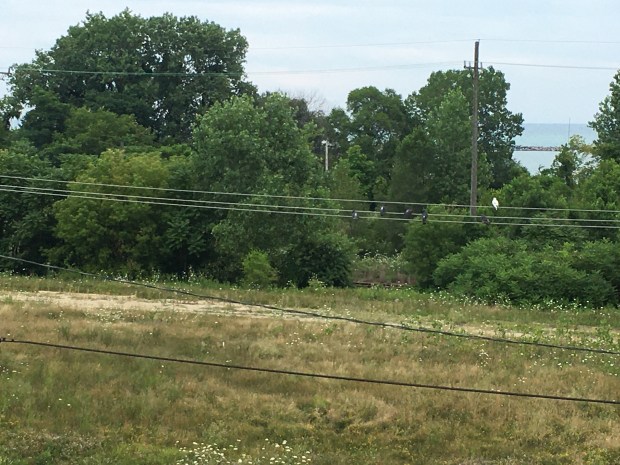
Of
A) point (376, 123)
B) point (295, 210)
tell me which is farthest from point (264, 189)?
point (376, 123)

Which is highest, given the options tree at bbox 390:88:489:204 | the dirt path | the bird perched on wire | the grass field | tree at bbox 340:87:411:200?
tree at bbox 340:87:411:200

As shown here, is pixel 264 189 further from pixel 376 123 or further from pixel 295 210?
pixel 376 123

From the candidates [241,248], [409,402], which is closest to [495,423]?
[409,402]

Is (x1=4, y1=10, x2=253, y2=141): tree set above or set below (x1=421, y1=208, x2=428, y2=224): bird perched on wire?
above

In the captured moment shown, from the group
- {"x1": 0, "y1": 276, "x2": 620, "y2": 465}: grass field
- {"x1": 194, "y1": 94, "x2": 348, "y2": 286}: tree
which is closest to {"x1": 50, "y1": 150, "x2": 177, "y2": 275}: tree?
{"x1": 194, "y1": 94, "x2": 348, "y2": 286}: tree

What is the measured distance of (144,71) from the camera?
7356 cm

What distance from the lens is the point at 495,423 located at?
69.9 ft

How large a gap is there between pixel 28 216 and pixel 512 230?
24541 millimetres

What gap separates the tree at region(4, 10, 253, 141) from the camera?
236 feet

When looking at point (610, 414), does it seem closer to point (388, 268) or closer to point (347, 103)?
point (388, 268)

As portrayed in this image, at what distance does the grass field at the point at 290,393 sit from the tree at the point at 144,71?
42367 mm

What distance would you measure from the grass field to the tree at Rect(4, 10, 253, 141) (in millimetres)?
42367

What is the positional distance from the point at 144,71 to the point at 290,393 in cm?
5415

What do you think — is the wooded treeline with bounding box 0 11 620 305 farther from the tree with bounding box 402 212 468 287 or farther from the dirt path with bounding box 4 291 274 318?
the dirt path with bounding box 4 291 274 318
